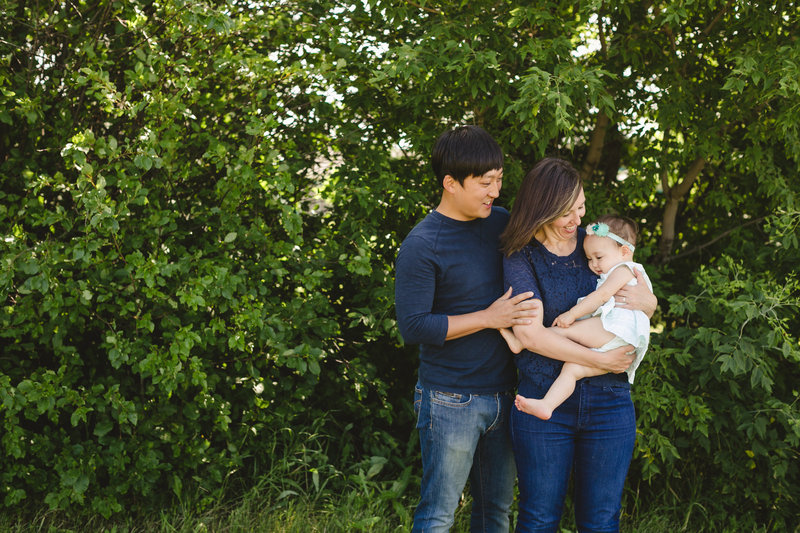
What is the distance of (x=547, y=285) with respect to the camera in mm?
2359

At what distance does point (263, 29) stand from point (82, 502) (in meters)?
2.39

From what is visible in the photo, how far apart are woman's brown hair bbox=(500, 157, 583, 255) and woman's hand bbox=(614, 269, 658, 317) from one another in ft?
1.18

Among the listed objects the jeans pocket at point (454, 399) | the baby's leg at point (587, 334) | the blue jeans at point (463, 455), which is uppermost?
the baby's leg at point (587, 334)

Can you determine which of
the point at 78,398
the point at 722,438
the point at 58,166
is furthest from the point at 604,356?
the point at 58,166

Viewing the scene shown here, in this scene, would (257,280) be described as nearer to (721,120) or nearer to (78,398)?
(78,398)

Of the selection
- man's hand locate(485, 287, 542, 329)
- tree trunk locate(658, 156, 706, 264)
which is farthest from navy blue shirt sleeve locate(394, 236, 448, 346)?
tree trunk locate(658, 156, 706, 264)

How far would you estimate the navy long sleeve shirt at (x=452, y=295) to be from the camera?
2.29 metres

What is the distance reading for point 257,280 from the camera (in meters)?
3.52

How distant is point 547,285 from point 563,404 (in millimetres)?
391

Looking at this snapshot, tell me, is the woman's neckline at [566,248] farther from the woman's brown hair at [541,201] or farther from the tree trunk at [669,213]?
the tree trunk at [669,213]

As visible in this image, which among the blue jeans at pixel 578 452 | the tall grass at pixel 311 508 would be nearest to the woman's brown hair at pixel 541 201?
the blue jeans at pixel 578 452

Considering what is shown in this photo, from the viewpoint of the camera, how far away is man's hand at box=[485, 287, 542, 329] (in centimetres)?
222

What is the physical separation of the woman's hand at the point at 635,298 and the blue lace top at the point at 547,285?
0.31 ft

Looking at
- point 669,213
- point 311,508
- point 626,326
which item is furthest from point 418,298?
point 669,213
